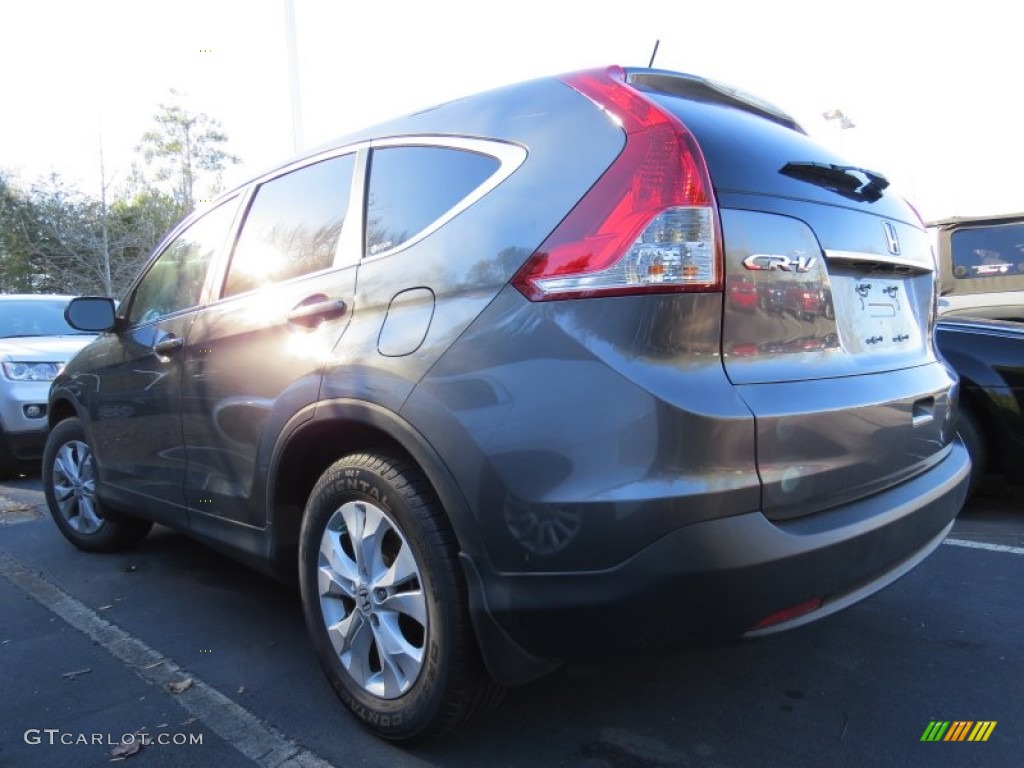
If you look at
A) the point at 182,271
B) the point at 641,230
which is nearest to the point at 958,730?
the point at 641,230

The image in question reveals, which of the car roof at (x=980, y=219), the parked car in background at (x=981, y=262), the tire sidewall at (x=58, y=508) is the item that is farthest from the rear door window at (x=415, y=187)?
the car roof at (x=980, y=219)

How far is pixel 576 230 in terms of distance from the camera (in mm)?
1740

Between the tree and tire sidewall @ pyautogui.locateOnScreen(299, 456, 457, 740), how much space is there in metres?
43.2

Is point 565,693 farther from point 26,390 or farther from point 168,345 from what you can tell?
point 26,390

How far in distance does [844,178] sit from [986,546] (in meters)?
2.65

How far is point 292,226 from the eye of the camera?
2.75m

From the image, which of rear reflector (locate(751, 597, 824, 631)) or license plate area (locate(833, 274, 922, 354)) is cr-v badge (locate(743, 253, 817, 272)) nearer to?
license plate area (locate(833, 274, 922, 354))

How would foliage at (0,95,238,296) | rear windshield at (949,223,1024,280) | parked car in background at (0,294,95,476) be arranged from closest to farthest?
parked car in background at (0,294,95,476) < rear windshield at (949,223,1024,280) < foliage at (0,95,238,296)

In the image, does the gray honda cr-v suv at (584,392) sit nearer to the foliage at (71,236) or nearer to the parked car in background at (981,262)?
the parked car in background at (981,262)

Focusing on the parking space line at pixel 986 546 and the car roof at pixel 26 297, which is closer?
the parking space line at pixel 986 546

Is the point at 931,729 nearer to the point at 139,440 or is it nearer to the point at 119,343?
the point at 139,440

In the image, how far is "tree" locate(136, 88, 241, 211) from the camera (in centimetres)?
4156

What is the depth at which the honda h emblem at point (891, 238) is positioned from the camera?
7.22 feet

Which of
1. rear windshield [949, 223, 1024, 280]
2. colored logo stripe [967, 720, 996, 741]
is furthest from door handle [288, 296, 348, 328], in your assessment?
rear windshield [949, 223, 1024, 280]
